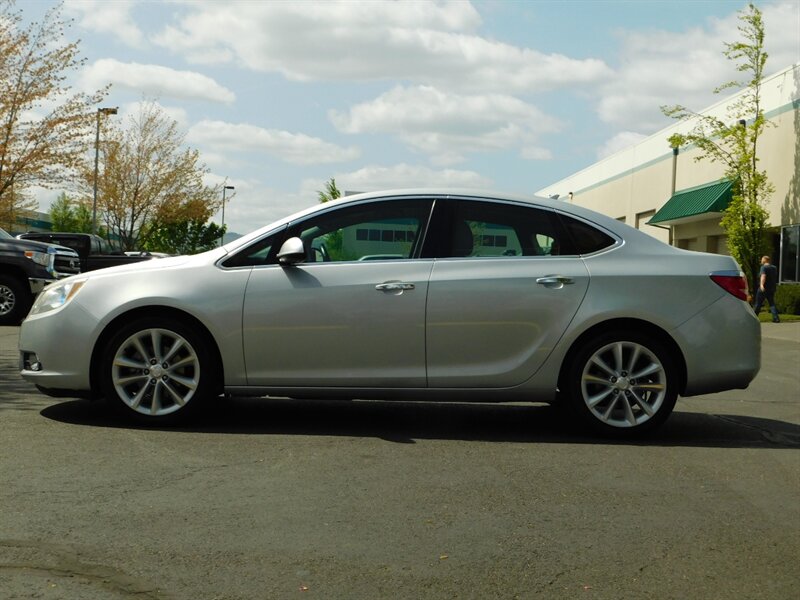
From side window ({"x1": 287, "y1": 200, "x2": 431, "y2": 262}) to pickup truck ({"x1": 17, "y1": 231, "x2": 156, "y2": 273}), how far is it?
50.8 ft

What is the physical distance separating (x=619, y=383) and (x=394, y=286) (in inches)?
66.5

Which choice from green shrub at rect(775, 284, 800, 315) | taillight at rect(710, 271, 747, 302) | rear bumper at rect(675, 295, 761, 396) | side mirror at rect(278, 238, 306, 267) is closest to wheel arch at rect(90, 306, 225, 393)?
side mirror at rect(278, 238, 306, 267)

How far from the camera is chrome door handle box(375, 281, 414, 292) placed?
709 centimetres

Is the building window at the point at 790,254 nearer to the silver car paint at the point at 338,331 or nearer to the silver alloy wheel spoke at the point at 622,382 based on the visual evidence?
the silver alloy wheel spoke at the point at 622,382

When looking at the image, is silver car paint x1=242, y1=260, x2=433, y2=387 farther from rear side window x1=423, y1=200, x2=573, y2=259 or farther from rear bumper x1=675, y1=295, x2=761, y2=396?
rear bumper x1=675, y1=295, x2=761, y2=396

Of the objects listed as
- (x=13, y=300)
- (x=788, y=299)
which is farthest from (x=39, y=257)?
(x=788, y=299)

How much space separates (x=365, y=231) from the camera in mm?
7387

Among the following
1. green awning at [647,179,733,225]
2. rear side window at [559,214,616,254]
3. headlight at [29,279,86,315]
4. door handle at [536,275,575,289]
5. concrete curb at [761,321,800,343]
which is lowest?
concrete curb at [761,321,800,343]

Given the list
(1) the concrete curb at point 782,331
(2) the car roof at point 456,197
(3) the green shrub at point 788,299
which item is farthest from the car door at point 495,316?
(3) the green shrub at point 788,299

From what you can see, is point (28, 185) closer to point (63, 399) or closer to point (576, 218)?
point (63, 399)

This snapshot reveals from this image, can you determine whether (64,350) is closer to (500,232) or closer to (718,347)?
(500,232)

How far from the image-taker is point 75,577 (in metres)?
3.91

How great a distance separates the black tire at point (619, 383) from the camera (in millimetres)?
7117

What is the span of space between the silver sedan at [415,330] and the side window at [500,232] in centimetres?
2
